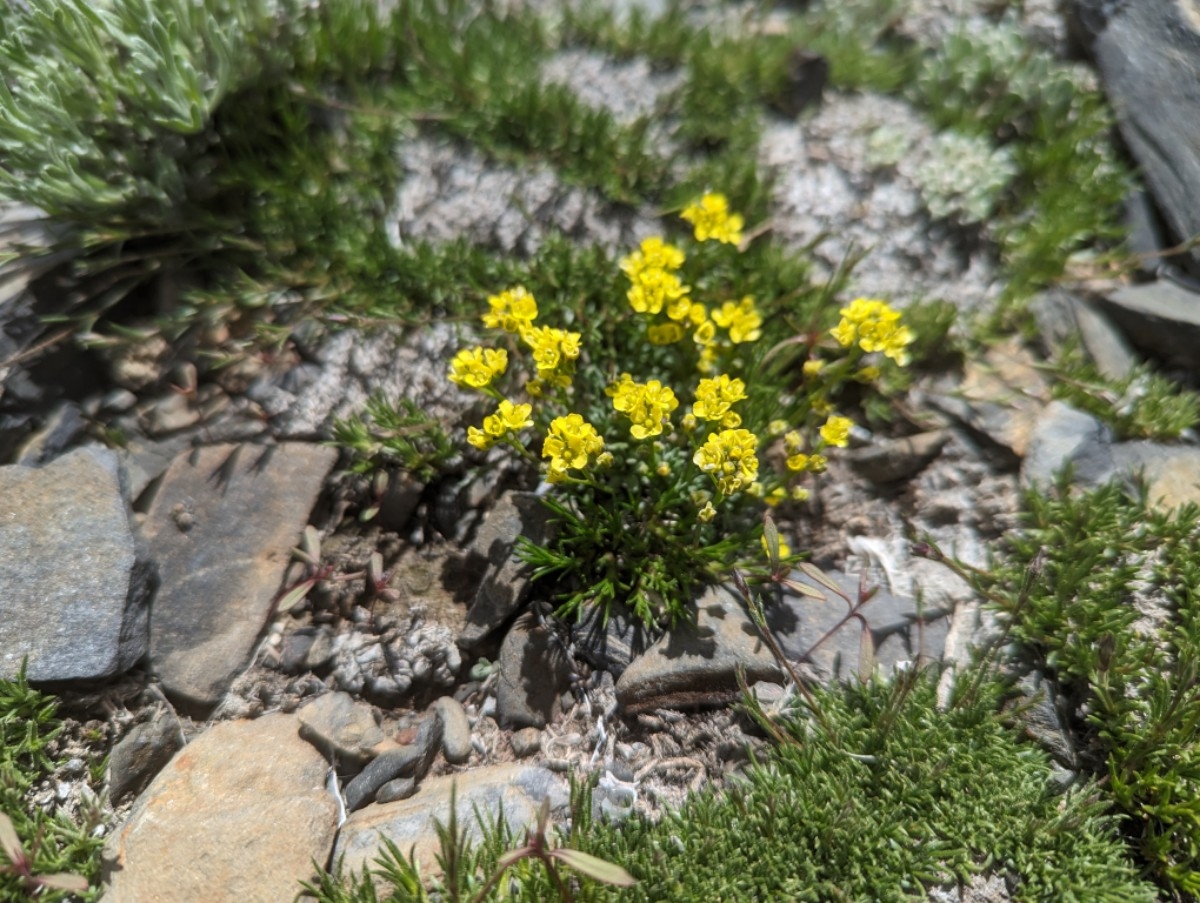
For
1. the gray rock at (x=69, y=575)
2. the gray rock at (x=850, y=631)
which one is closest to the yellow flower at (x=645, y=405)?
the gray rock at (x=850, y=631)

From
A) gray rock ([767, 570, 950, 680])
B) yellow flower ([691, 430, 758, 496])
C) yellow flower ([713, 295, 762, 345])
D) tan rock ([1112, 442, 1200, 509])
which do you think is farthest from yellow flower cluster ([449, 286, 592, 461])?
tan rock ([1112, 442, 1200, 509])

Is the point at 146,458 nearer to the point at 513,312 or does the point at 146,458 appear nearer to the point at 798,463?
the point at 513,312

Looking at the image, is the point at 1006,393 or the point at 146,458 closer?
the point at 146,458

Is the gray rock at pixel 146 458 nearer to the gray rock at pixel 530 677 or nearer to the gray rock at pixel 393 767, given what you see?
the gray rock at pixel 393 767

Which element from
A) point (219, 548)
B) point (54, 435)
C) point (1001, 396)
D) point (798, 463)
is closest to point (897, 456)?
point (1001, 396)

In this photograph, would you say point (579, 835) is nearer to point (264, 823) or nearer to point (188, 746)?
point (264, 823)

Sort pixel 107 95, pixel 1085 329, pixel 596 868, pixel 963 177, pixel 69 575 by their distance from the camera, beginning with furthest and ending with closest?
1. pixel 963 177
2. pixel 1085 329
3. pixel 107 95
4. pixel 69 575
5. pixel 596 868

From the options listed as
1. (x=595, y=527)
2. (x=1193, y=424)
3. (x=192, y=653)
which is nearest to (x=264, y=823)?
(x=192, y=653)
